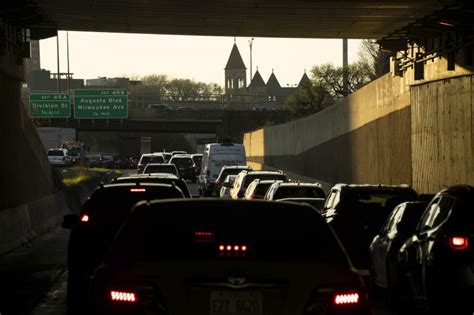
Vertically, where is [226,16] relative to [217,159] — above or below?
above

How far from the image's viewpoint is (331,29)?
115 feet

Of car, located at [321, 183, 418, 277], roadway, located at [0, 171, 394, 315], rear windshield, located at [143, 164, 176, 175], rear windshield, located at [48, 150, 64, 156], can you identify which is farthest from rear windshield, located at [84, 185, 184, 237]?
rear windshield, located at [48, 150, 64, 156]

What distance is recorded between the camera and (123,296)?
25.2 feet

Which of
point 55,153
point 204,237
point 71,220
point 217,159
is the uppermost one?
point 204,237

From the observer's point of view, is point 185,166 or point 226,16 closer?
point 226,16

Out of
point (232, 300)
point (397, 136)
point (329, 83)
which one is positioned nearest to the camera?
point (232, 300)

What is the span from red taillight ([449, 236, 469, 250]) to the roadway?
284cm

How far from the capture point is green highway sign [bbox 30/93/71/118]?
9556 cm

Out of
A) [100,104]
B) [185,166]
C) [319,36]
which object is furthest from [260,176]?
[100,104]

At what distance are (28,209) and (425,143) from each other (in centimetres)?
1293

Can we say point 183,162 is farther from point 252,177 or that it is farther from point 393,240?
point 393,240

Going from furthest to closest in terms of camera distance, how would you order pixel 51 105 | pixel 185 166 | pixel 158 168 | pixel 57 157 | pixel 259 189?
pixel 51 105 < pixel 57 157 < pixel 185 166 < pixel 158 168 < pixel 259 189

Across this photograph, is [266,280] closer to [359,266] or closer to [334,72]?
[359,266]

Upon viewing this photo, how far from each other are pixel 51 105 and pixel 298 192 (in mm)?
73409
